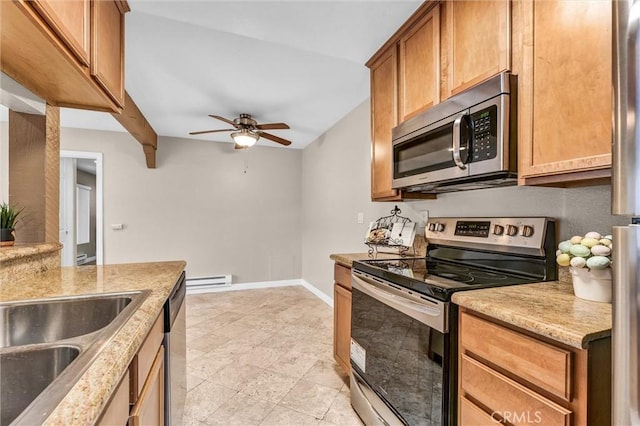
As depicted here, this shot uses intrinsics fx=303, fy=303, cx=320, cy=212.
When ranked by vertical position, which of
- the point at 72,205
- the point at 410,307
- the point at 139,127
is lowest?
the point at 410,307

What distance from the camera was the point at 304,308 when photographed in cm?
381

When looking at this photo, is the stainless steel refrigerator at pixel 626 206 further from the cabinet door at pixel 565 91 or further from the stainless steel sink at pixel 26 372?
the stainless steel sink at pixel 26 372

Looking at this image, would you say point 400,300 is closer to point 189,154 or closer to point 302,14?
point 302,14

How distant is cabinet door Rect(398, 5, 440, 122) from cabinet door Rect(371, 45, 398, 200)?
0.25 ft

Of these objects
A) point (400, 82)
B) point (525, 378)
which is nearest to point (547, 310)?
point (525, 378)

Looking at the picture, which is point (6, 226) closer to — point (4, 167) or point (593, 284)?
point (4, 167)

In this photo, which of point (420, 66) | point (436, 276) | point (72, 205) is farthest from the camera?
point (72, 205)

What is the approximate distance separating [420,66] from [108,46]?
1.60 metres

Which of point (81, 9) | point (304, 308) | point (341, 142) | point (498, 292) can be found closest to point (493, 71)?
point (498, 292)

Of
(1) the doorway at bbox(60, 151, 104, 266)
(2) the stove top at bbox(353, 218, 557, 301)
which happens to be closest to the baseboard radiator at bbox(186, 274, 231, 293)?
(1) the doorway at bbox(60, 151, 104, 266)

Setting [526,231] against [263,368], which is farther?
[263,368]

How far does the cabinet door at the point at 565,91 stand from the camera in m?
0.99

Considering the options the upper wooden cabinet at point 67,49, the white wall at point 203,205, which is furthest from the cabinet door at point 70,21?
the white wall at point 203,205

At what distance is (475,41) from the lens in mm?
1418
